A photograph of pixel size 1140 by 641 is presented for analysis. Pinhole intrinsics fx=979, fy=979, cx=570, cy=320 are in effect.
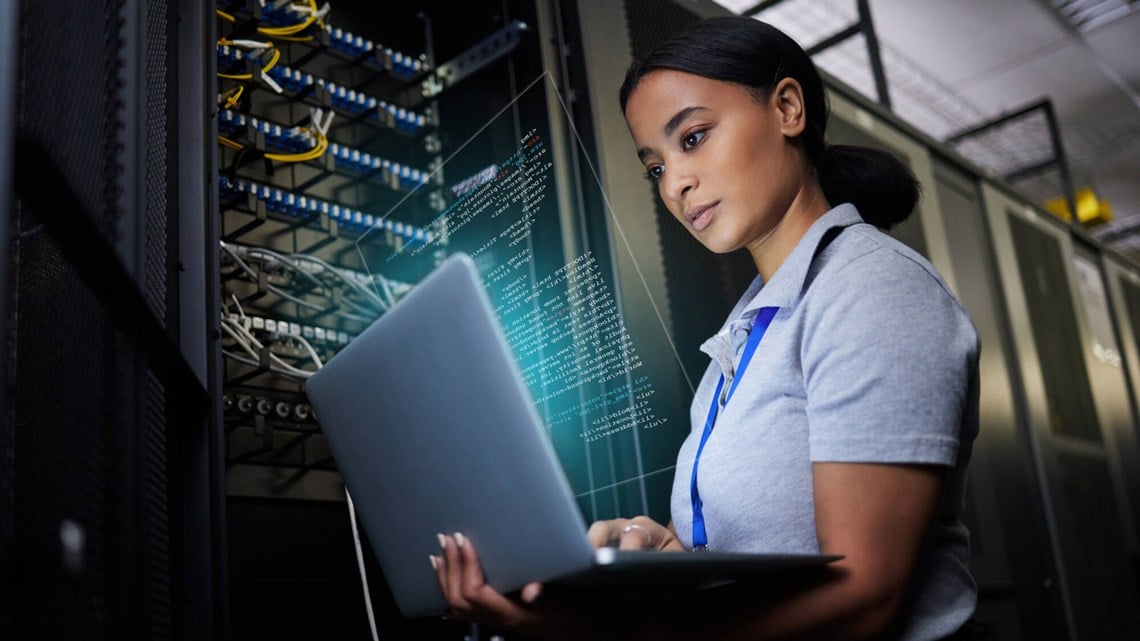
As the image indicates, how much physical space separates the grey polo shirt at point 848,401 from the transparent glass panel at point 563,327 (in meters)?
0.11

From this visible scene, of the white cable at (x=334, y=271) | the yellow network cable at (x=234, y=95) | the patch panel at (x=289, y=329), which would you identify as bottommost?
the patch panel at (x=289, y=329)

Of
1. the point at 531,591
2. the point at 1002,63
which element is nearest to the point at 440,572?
the point at 531,591

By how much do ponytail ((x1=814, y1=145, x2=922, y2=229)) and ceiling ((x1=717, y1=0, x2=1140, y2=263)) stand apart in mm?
3253

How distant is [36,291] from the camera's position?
75cm

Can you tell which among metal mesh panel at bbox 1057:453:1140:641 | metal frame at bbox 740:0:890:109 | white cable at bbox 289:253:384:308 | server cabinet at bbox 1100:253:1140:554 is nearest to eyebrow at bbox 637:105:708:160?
white cable at bbox 289:253:384:308

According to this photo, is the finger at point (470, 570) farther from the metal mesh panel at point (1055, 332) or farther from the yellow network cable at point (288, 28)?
the metal mesh panel at point (1055, 332)

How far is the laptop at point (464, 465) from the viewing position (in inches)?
29.5

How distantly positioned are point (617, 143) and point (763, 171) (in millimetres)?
527

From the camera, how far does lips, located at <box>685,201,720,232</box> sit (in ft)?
3.89

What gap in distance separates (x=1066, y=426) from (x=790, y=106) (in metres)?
2.23

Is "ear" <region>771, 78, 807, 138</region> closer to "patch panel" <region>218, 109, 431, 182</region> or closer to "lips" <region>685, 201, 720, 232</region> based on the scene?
"lips" <region>685, 201, 720, 232</region>

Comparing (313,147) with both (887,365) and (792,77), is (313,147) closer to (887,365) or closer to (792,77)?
(792,77)

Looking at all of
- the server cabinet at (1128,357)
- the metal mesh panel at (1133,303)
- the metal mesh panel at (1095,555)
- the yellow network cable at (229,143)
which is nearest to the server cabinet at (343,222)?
the yellow network cable at (229,143)

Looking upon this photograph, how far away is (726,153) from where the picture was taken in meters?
1.15
